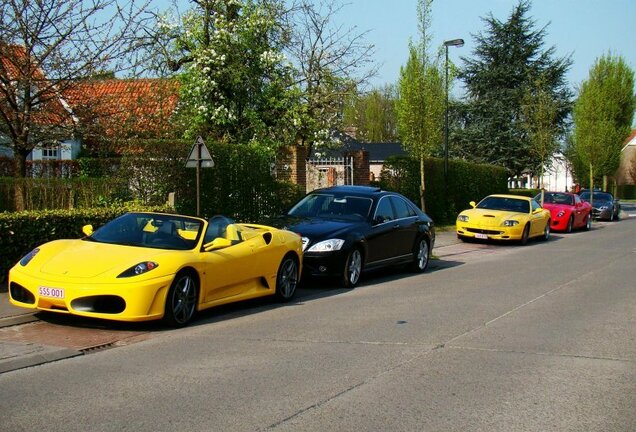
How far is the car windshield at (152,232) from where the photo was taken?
351 inches

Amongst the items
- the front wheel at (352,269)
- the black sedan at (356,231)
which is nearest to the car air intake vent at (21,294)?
the black sedan at (356,231)

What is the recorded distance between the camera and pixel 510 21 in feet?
166

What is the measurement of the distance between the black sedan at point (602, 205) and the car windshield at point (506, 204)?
50.5 feet

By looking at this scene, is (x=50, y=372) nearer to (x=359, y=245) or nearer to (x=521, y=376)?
(x=521, y=376)

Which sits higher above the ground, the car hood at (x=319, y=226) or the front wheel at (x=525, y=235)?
the car hood at (x=319, y=226)

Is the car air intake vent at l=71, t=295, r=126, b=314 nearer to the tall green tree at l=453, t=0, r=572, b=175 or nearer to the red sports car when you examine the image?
the red sports car

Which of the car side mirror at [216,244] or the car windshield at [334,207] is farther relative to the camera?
the car windshield at [334,207]

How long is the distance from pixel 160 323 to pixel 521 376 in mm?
4262

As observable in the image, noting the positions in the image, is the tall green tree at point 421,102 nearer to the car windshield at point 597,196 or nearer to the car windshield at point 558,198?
the car windshield at point 558,198

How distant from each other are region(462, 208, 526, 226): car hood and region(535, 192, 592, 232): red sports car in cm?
632

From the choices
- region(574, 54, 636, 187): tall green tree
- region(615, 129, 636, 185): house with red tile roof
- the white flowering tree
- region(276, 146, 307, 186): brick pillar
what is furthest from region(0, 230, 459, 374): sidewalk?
region(615, 129, 636, 185): house with red tile roof

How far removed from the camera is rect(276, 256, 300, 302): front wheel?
34.1 feet

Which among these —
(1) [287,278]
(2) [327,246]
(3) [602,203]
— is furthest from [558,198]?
(1) [287,278]

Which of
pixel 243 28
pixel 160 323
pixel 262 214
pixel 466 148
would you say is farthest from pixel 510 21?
pixel 160 323
